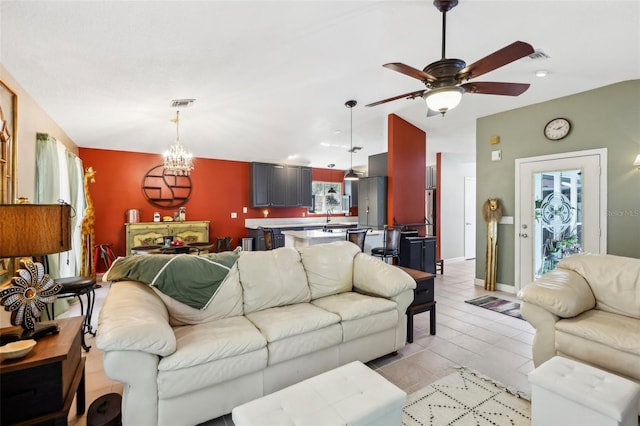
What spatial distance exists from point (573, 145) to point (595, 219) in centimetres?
101

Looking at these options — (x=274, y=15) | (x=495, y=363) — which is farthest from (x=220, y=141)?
(x=495, y=363)

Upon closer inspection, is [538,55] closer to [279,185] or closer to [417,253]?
[417,253]

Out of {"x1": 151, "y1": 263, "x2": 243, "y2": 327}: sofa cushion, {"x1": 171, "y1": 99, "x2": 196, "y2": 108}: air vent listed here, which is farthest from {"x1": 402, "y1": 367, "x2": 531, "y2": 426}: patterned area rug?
{"x1": 171, "y1": 99, "x2": 196, "y2": 108}: air vent

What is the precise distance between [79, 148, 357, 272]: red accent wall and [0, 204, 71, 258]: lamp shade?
4.94 m

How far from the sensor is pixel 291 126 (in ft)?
18.8

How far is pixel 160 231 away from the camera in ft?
19.6

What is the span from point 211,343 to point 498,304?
12.8 ft

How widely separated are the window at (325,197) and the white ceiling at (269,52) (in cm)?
372

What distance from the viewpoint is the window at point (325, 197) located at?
28.6 ft

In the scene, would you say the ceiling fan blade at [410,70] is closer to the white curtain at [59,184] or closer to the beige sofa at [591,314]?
the beige sofa at [591,314]

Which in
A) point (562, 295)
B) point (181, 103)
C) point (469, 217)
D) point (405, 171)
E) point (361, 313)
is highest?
point (181, 103)

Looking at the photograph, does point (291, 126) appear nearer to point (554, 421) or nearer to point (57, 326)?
point (57, 326)

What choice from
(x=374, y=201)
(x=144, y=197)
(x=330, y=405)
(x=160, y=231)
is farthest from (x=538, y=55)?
(x=144, y=197)

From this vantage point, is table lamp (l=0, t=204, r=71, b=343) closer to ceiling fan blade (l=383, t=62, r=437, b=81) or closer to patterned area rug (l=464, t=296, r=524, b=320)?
ceiling fan blade (l=383, t=62, r=437, b=81)
